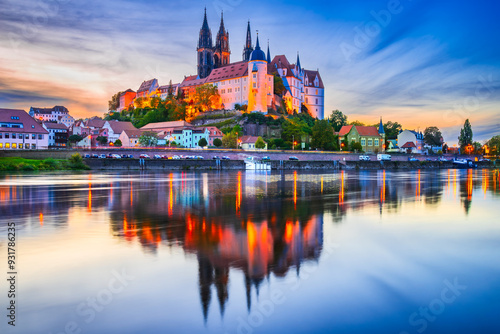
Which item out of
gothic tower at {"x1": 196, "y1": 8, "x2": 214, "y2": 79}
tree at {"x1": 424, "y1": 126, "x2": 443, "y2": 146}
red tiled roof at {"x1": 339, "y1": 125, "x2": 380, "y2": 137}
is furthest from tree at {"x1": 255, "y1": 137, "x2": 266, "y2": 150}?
tree at {"x1": 424, "y1": 126, "x2": 443, "y2": 146}

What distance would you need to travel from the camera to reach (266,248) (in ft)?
35.6

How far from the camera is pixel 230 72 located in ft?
443

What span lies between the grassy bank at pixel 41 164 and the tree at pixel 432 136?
450 feet

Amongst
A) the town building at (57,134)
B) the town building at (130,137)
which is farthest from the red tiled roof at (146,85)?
the town building at (130,137)

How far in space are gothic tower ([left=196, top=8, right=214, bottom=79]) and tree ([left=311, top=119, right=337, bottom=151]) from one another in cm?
7146

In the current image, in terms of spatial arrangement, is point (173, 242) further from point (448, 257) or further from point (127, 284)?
point (448, 257)

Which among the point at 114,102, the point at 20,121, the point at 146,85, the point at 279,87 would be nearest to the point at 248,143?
the point at 279,87

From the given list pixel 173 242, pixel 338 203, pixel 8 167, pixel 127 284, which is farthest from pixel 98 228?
pixel 8 167

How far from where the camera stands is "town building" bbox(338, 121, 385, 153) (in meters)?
116

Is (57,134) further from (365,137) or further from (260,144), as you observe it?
(365,137)

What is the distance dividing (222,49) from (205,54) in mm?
9318

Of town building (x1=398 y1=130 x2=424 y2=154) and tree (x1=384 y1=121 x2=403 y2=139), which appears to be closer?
town building (x1=398 y1=130 x2=424 y2=154)

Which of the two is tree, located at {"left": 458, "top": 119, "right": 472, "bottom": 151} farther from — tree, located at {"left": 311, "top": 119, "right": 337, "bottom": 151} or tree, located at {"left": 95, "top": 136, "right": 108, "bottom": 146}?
tree, located at {"left": 95, "top": 136, "right": 108, "bottom": 146}

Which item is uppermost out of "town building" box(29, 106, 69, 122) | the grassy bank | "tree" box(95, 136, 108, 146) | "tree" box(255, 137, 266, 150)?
"town building" box(29, 106, 69, 122)
